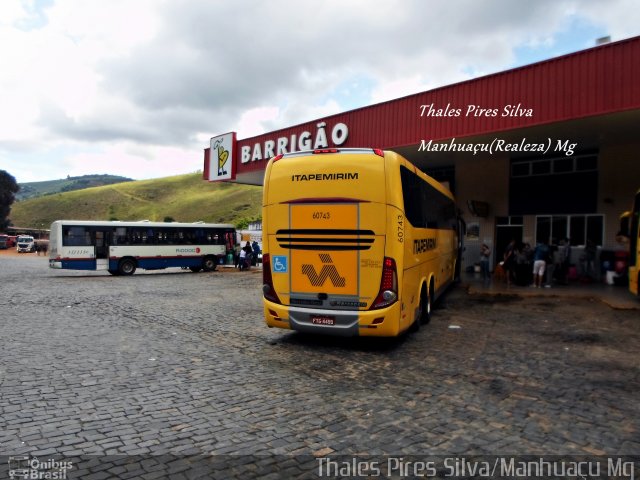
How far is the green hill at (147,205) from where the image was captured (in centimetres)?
11106

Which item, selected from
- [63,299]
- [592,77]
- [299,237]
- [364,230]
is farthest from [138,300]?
[592,77]

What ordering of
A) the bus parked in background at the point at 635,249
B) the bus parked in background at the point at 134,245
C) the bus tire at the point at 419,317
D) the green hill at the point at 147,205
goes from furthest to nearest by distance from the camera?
the green hill at the point at 147,205 < the bus parked in background at the point at 134,245 < the bus parked in background at the point at 635,249 < the bus tire at the point at 419,317

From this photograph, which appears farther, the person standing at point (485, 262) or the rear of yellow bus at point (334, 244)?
the person standing at point (485, 262)

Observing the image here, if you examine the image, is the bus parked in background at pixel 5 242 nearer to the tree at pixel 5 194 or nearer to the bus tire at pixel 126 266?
the tree at pixel 5 194

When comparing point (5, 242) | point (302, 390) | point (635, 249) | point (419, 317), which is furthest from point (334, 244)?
point (5, 242)

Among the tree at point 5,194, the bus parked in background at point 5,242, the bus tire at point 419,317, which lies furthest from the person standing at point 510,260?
the tree at point 5,194

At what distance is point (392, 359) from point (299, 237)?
2.60 metres

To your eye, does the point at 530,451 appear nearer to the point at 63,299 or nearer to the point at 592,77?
the point at 592,77

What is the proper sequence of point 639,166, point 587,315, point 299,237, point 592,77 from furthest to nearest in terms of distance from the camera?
point 639,166 < point 592,77 < point 587,315 < point 299,237

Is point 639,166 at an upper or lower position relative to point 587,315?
upper

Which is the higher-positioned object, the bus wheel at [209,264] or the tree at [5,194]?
the tree at [5,194]

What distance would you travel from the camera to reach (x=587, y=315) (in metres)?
10.7

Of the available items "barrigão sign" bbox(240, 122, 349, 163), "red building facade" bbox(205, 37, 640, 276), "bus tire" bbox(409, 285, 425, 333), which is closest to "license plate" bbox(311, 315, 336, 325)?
"bus tire" bbox(409, 285, 425, 333)

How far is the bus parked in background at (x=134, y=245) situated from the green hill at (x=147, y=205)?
73920 millimetres
